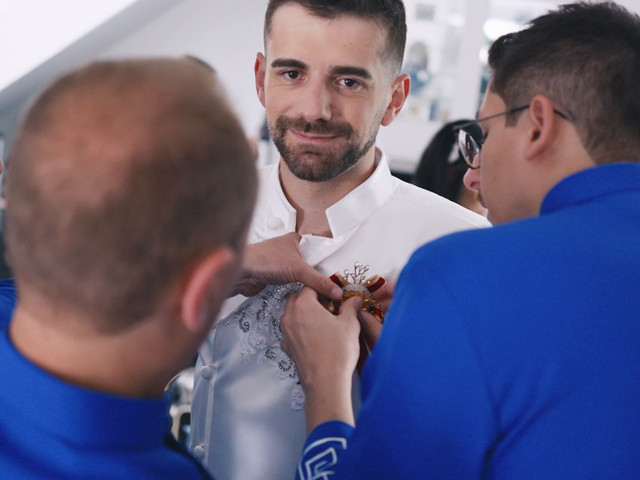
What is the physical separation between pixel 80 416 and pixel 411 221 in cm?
101

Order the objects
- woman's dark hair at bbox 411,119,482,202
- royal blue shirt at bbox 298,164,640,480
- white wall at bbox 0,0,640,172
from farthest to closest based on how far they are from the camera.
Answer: white wall at bbox 0,0,640,172, woman's dark hair at bbox 411,119,482,202, royal blue shirt at bbox 298,164,640,480

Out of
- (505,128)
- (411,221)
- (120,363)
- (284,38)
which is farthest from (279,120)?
(120,363)

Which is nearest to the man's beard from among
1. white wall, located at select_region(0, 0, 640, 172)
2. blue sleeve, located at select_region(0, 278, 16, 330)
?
blue sleeve, located at select_region(0, 278, 16, 330)

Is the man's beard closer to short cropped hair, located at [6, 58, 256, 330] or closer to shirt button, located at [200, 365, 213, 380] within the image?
shirt button, located at [200, 365, 213, 380]

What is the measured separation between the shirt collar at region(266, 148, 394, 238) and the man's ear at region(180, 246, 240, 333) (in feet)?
2.72

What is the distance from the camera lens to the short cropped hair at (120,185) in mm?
631

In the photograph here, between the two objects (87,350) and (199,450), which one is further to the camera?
(199,450)

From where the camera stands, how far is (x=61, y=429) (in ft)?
2.23

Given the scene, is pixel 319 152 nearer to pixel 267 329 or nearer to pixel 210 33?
pixel 267 329

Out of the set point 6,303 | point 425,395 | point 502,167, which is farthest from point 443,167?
point 6,303

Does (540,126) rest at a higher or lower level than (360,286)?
higher

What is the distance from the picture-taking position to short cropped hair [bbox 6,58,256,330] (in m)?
0.63

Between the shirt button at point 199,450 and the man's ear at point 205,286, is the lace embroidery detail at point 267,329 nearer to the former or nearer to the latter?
the shirt button at point 199,450

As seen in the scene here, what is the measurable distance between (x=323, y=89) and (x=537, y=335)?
795 millimetres
